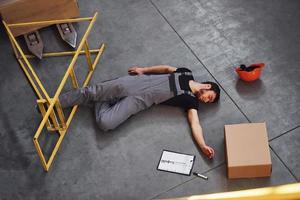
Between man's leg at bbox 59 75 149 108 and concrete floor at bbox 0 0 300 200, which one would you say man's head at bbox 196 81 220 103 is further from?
man's leg at bbox 59 75 149 108

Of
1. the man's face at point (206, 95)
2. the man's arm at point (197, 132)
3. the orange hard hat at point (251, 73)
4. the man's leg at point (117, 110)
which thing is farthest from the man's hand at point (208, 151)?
the orange hard hat at point (251, 73)

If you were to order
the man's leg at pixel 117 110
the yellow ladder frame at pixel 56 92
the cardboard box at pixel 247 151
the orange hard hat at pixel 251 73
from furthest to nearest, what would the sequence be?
the orange hard hat at pixel 251 73
the man's leg at pixel 117 110
the yellow ladder frame at pixel 56 92
the cardboard box at pixel 247 151

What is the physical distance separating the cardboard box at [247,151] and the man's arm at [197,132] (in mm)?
185

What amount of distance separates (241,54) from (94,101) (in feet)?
5.32

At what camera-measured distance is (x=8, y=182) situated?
376cm

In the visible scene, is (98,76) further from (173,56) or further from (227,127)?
(227,127)

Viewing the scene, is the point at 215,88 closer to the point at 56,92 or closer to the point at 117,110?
the point at 117,110

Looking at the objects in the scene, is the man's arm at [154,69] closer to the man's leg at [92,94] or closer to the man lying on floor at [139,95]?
the man lying on floor at [139,95]

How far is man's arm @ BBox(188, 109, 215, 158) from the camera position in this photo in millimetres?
3764

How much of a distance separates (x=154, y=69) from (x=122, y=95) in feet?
1.65

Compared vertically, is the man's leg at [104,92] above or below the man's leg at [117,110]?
above

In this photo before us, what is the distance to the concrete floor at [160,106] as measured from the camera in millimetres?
3691

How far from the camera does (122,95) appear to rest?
13.5ft

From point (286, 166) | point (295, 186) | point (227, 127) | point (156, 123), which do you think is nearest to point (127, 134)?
point (156, 123)
